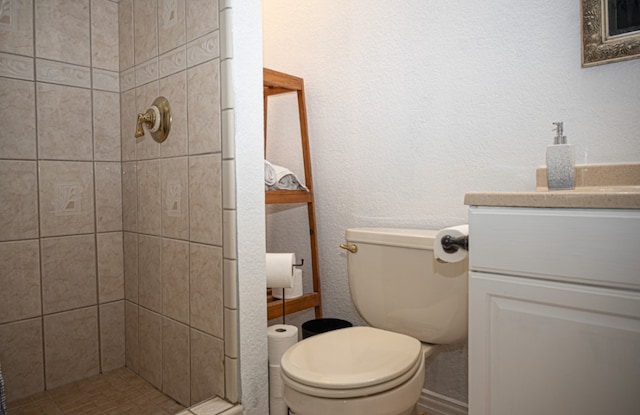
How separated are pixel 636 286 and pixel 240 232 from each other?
3.13 ft

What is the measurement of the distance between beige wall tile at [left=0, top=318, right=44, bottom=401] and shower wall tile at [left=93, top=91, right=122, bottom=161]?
26.4 inches

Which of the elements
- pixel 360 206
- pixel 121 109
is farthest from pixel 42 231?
pixel 360 206

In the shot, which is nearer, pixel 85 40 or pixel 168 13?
pixel 168 13

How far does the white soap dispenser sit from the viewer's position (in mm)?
1060

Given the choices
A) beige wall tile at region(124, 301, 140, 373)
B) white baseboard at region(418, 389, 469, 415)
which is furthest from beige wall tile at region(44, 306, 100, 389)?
white baseboard at region(418, 389, 469, 415)

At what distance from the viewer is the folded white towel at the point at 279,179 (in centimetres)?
158

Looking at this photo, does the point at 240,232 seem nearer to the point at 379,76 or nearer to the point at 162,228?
the point at 162,228

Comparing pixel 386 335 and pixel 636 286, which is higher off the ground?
pixel 636 286

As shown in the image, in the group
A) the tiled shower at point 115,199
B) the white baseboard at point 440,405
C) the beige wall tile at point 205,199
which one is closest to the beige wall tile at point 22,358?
the tiled shower at point 115,199

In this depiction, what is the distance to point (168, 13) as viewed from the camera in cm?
146

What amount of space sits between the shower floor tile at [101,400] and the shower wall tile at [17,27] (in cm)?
123

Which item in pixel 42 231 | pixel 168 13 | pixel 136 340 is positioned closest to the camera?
pixel 168 13

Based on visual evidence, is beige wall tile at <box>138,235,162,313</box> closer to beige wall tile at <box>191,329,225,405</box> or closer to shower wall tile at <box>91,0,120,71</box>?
beige wall tile at <box>191,329,225,405</box>

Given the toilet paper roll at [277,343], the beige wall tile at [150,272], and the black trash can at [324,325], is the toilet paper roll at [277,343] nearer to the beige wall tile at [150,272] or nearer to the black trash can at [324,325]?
the black trash can at [324,325]
